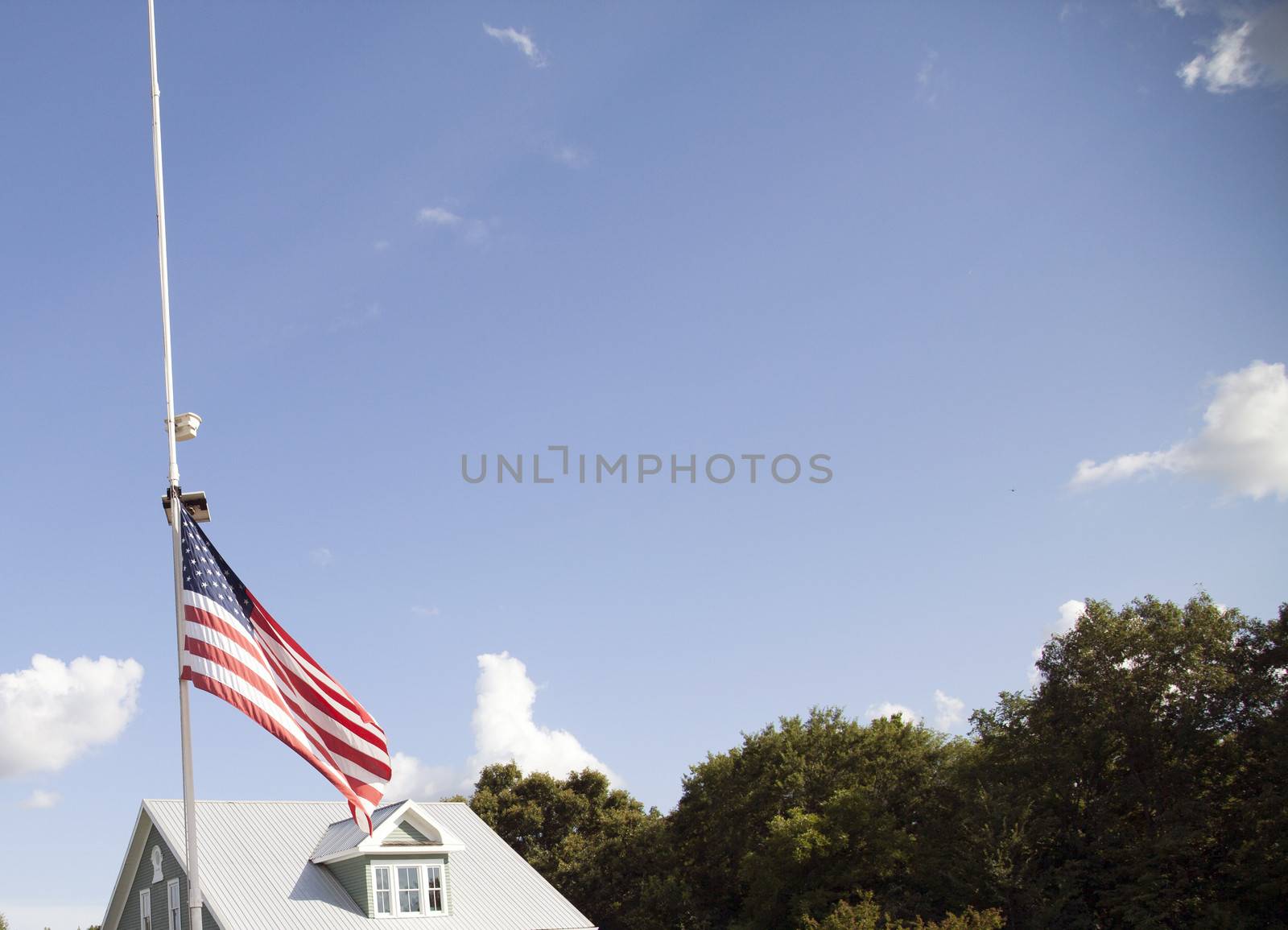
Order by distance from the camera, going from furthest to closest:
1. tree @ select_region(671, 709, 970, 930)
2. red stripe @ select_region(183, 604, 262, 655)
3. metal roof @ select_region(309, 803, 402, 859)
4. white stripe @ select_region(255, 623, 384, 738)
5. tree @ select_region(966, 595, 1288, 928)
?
1. tree @ select_region(671, 709, 970, 930)
2. tree @ select_region(966, 595, 1288, 928)
3. metal roof @ select_region(309, 803, 402, 859)
4. white stripe @ select_region(255, 623, 384, 738)
5. red stripe @ select_region(183, 604, 262, 655)

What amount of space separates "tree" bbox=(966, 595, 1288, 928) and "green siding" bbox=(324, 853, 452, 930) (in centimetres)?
2074

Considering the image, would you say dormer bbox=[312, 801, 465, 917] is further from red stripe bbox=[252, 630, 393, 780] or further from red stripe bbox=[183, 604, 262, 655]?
red stripe bbox=[183, 604, 262, 655]

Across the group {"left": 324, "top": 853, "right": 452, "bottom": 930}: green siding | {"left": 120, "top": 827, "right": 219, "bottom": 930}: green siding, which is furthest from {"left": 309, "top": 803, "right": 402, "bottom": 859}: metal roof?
{"left": 120, "top": 827, "right": 219, "bottom": 930}: green siding

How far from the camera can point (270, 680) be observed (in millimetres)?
13781

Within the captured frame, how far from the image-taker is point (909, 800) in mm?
48781

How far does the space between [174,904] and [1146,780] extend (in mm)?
34794

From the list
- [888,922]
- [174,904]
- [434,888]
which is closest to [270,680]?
[434,888]

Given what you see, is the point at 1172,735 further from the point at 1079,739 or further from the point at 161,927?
the point at 161,927

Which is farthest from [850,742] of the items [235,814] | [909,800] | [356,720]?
[356,720]

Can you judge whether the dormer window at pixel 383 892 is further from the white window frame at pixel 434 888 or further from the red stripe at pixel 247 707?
the red stripe at pixel 247 707

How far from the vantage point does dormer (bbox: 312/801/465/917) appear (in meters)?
34.1

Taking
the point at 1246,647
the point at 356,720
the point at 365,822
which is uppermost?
the point at 1246,647

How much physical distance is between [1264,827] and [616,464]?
91.9 ft

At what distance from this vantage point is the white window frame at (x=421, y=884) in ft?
112
